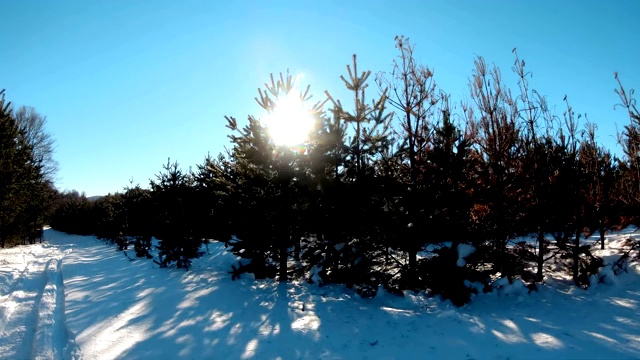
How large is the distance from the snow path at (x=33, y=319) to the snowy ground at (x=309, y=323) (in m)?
0.02

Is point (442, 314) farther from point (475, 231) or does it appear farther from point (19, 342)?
point (19, 342)

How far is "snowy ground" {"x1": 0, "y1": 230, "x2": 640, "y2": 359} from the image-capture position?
203 inches

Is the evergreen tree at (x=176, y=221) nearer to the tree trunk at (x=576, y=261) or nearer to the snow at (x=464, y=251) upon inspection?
the snow at (x=464, y=251)

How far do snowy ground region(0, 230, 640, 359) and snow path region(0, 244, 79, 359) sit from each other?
2 centimetres

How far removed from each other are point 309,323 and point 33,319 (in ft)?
18.1

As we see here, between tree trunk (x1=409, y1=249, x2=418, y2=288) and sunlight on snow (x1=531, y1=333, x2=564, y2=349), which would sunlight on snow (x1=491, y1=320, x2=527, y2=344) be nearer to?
sunlight on snow (x1=531, y1=333, x2=564, y2=349)

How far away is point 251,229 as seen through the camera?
393 inches

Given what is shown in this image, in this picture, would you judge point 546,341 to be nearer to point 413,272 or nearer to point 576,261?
point 413,272

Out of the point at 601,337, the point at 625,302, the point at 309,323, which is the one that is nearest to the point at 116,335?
the point at 309,323

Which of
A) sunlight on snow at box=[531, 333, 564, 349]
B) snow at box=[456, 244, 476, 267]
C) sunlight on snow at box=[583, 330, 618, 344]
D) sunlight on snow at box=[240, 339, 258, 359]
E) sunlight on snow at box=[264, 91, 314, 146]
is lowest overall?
sunlight on snow at box=[240, 339, 258, 359]

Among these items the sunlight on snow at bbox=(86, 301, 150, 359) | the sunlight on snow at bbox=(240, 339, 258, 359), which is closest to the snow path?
the sunlight on snow at bbox=(86, 301, 150, 359)

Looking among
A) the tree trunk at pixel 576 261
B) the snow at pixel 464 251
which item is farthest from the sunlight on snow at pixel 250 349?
the tree trunk at pixel 576 261

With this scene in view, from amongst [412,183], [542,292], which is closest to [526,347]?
[542,292]

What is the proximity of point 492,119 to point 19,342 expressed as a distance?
1060 centimetres
